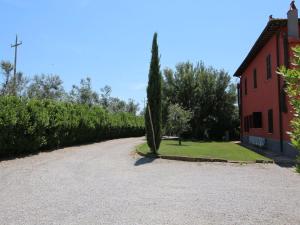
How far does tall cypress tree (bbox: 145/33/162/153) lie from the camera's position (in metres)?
18.5

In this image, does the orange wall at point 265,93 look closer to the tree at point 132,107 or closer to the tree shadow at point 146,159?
the tree shadow at point 146,159

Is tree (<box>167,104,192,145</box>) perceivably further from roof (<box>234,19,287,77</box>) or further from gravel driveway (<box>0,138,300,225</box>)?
gravel driveway (<box>0,138,300,225</box>)

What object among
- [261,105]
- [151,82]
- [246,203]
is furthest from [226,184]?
[261,105]

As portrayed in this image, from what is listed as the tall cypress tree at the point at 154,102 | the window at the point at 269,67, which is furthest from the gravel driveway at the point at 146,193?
the window at the point at 269,67

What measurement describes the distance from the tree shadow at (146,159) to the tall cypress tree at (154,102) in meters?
0.64

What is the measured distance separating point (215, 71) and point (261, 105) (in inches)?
683

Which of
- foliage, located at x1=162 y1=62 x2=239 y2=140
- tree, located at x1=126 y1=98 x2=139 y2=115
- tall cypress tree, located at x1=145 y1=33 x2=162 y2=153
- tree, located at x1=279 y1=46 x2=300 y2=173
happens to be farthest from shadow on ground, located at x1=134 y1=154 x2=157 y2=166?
tree, located at x1=126 y1=98 x2=139 y2=115

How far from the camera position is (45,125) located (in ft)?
60.3

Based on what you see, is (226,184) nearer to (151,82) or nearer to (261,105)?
(151,82)

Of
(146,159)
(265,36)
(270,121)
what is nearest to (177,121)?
(270,121)

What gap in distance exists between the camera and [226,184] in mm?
10406

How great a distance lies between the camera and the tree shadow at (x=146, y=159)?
1558 cm

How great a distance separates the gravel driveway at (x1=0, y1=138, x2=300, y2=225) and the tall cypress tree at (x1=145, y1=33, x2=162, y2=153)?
11.0 ft

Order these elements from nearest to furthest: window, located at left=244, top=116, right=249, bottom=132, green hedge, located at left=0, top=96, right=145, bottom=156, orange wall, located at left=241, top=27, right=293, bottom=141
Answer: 1. green hedge, located at left=0, top=96, right=145, bottom=156
2. orange wall, located at left=241, top=27, right=293, bottom=141
3. window, located at left=244, top=116, right=249, bottom=132
